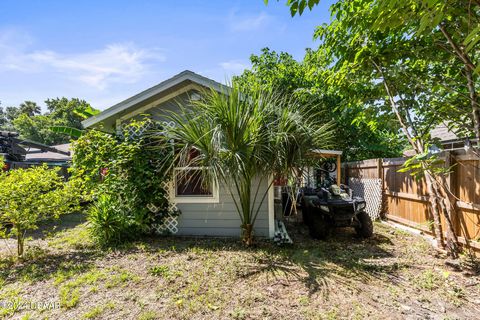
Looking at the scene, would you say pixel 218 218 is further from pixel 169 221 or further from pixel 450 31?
pixel 450 31

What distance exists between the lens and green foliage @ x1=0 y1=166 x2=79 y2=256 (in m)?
4.59

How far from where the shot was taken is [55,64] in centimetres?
954

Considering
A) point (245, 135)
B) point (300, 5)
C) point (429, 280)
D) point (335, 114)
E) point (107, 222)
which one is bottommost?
point (429, 280)

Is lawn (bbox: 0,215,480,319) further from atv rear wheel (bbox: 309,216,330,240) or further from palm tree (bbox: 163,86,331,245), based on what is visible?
palm tree (bbox: 163,86,331,245)

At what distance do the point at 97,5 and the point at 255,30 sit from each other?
14.5 feet

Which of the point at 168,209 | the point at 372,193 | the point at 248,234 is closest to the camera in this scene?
the point at 248,234

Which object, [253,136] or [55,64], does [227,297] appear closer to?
[253,136]

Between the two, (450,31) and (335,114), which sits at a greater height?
(335,114)

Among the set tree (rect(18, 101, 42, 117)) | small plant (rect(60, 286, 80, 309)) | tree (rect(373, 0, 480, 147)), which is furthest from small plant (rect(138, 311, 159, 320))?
tree (rect(18, 101, 42, 117))

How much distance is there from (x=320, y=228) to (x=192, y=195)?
322 centimetres

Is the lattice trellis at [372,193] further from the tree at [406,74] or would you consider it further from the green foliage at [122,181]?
the green foliage at [122,181]

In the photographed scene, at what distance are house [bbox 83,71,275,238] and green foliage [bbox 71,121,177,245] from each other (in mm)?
503

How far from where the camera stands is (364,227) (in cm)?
613

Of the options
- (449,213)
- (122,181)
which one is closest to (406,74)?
(449,213)
